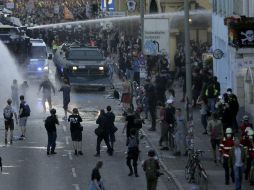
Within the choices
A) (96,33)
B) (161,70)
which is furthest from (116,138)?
(96,33)

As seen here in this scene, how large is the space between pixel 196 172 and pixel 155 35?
1722cm

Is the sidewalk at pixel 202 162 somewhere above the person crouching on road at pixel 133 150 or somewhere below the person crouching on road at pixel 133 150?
below

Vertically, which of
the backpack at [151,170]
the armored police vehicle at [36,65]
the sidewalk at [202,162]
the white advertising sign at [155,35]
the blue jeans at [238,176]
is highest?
the white advertising sign at [155,35]

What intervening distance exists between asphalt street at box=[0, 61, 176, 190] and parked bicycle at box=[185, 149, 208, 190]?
0.53 metres

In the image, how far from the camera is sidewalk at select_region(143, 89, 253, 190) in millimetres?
29766

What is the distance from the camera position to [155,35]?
151 ft

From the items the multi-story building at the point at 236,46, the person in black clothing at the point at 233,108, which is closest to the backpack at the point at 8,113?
the person in black clothing at the point at 233,108

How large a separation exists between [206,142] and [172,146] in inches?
83.5

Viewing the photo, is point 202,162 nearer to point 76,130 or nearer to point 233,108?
point 76,130

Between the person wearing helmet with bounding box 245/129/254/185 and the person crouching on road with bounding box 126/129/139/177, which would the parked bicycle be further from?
the person crouching on road with bounding box 126/129/139/177

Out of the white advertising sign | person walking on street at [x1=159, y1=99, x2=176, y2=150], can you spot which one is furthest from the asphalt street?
the white advertising sign

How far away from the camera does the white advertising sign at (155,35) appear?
45.9m

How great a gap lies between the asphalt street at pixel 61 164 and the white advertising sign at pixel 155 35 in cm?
421

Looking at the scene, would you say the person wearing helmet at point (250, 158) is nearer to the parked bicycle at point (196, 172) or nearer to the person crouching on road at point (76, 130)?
the parked bicycle at point (196, 172)
